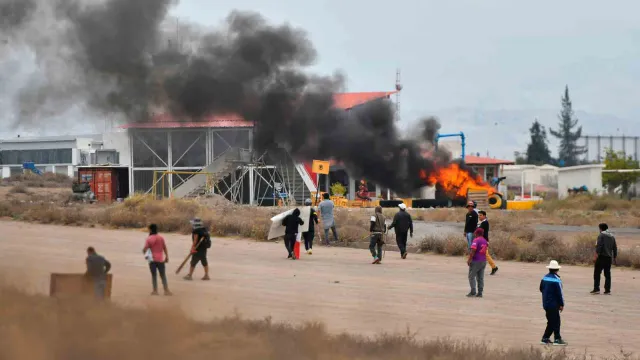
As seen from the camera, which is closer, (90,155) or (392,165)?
(392,165)

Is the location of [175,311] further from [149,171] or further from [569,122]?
[569,122]

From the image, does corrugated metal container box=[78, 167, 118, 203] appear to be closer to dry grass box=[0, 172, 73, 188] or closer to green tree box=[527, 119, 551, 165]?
dry grass box=[0, 172, 73, 188]

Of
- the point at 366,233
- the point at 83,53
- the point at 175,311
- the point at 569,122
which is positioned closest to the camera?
the point at 175,311

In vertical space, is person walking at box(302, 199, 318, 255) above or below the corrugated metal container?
below

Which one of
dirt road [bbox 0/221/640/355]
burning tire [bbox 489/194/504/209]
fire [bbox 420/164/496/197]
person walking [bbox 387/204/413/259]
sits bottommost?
dirt road [bbox 0/221/640/355]

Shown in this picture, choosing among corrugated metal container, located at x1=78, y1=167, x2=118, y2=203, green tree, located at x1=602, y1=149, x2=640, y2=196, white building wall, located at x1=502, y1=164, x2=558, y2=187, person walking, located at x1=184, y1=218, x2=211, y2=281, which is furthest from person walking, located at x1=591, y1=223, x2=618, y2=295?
white building wall, located at x1=502, y1=164, x2=558, y2=187

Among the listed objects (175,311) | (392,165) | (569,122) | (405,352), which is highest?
(569,122)

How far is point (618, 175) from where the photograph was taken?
85.4 metres

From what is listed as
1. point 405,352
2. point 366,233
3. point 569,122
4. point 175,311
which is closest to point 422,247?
point 366,233

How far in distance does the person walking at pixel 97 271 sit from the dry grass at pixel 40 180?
38290mm

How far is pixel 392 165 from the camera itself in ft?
121

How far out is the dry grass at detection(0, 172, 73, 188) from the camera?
156 feet

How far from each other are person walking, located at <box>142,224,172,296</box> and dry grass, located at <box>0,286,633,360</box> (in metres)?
0.95

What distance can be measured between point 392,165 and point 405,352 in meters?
26.1
